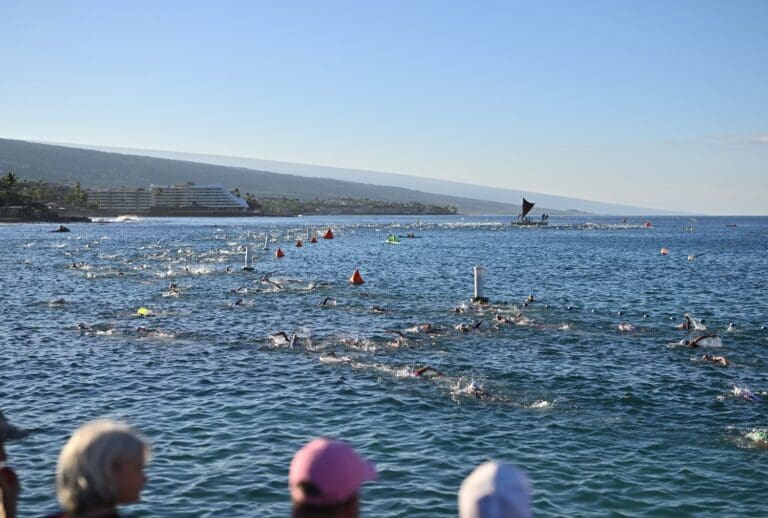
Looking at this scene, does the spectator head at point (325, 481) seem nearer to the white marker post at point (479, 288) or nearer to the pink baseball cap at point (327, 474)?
the pink baseball cap at point (327, 474)

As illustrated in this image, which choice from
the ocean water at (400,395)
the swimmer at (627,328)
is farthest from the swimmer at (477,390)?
the swimmer at (627,328)

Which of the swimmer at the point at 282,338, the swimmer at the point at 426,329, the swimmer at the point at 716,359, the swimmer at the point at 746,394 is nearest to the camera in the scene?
the swimmer at the point at 746,394

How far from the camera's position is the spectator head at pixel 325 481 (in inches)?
145

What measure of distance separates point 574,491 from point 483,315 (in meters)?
20.8

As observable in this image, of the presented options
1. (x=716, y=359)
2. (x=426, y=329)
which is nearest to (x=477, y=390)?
(x=716, y=359)

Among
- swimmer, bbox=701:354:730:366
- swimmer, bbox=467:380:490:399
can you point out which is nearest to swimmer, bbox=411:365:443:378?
swimmer, bbox=467:380:490:399

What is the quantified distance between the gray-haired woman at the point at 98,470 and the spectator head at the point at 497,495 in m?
1.83

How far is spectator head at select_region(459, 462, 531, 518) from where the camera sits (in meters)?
3.51

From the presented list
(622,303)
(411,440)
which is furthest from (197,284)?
(411,440)

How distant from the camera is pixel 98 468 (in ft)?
12.6

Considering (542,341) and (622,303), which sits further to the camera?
(622,303)

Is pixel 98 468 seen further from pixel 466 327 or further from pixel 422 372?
pixel 466 327

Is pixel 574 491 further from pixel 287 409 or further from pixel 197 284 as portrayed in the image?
pixel 197 284

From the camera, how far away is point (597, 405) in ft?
55.1
